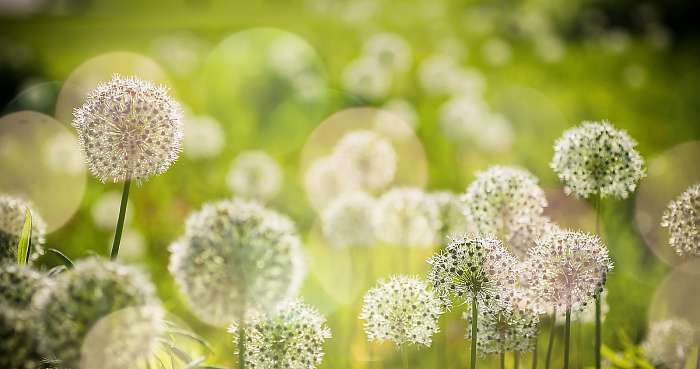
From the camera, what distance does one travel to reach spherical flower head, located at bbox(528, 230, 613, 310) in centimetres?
312

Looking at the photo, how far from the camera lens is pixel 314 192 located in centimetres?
946

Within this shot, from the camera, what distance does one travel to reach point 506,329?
11.2 ft

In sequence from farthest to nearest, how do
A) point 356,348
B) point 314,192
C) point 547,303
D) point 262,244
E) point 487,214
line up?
point 314,192, point 356,348, point 487,214, point 547,303, point 262,244

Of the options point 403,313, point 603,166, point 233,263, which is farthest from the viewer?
point 603,166

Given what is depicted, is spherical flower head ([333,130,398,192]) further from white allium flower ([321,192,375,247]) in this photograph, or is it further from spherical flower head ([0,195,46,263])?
spherical flower head ([0,195,46,263])

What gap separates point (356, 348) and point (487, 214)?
10.5 ft

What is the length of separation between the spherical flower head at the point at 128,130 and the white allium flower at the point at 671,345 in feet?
12.4

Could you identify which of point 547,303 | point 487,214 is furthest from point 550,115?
point 547,303

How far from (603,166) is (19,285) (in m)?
3.14

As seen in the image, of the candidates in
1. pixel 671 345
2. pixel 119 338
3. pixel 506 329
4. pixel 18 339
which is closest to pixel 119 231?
pixel 18 339

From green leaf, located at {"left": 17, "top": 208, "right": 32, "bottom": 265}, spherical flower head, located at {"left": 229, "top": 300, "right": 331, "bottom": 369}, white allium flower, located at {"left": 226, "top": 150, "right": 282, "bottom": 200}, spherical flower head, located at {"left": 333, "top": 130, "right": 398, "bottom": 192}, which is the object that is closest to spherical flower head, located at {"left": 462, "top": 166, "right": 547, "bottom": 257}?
spherical flower head, located at {"left": 229, "top": 300, "right": 331, "bottom": 369}

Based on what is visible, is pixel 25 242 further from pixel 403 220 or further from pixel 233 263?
pixel 403 220

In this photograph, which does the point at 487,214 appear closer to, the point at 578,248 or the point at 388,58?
the point at 578,248

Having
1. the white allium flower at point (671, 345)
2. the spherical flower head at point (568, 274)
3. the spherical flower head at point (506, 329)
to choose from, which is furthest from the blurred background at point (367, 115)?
the spherical flower head at point (568, 274)
